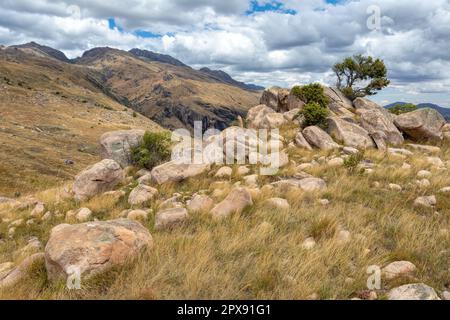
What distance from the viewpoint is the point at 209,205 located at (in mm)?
9273

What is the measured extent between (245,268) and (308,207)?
3.84m

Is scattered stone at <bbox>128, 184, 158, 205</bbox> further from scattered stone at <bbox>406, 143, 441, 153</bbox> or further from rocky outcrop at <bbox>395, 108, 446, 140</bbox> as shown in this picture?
rocky outcrop at <bbox>395, 108, 446, 140</bbox>

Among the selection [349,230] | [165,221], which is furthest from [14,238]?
[349,230]

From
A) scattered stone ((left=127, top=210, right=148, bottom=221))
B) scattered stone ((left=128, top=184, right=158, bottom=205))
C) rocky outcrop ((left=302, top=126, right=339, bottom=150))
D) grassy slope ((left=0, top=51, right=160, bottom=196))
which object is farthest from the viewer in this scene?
grassy slope ((left=0, top=51, right=160, bottom=196))

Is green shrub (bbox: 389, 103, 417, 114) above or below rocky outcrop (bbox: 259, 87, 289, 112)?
below

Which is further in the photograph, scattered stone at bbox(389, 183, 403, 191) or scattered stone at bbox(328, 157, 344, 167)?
scattered stone at bbox(328, 157, 344, 167)

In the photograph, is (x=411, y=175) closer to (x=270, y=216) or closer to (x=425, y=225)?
(x=425, y=225)

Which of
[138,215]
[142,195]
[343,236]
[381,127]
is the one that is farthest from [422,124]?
[138,215]

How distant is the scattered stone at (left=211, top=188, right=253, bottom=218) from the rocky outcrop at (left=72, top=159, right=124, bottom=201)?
22.9 ft

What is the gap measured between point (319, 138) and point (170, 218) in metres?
9.99

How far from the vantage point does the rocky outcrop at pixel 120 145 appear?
55.0ft

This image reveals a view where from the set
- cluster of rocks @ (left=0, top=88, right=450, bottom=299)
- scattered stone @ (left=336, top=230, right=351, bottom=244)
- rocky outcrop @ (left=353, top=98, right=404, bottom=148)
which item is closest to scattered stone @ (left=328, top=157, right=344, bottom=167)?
cluster of rocks @ (left=0, top=88, right=450, bottom=299)

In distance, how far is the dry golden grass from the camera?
5.10 meters

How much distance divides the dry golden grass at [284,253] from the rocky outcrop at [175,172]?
398 cm
